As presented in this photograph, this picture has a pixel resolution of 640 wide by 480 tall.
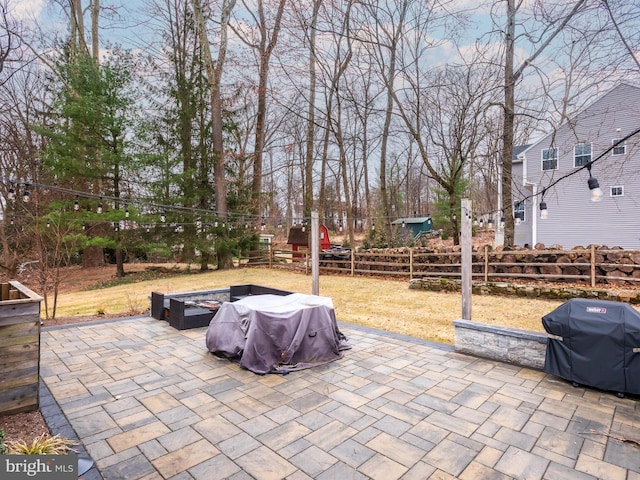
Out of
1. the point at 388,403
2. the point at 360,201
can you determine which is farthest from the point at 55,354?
the point at 360,201

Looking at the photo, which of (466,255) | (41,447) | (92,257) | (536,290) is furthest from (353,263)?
(92,257)

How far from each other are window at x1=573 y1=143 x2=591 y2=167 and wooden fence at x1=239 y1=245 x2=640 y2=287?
706cm

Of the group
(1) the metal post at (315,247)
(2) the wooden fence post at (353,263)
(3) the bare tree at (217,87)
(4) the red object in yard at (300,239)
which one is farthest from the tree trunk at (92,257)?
(1) the metal post at (315,247)

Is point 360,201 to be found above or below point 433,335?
above

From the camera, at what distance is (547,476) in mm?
2299

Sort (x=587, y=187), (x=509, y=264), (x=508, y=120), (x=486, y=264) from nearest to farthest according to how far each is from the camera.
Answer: (x=509, y=264), (x=486, y=264), (x=508, y=120), (x=587, y=187)

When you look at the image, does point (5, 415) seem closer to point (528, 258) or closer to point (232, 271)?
point (528, 258)

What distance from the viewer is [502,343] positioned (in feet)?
14.7

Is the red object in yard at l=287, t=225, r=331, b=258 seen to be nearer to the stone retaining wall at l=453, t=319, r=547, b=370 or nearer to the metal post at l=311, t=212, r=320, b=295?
the metal post at l=311, t=212, r=320, b=295

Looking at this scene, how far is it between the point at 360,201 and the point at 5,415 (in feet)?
94.5

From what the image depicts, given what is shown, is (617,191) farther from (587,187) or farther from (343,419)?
(343,419)

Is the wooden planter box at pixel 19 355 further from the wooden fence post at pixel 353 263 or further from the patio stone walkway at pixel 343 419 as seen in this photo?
the wooden fence post at pixel 353 263

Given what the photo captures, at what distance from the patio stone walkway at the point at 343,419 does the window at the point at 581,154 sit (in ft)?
43.6

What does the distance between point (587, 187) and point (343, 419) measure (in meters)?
16.3
